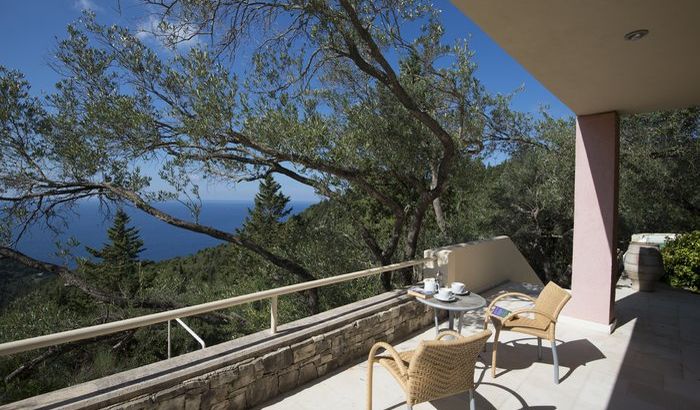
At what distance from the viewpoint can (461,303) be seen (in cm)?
343

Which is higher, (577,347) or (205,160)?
(205,160)

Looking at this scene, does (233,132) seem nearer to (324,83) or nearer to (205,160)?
(205,160)

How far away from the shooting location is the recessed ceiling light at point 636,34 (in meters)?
2.51

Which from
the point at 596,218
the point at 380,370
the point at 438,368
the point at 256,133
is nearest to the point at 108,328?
the point at 438,368

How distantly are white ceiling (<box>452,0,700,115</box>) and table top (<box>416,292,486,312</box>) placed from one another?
2125 mm

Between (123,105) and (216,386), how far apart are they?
3930 mm

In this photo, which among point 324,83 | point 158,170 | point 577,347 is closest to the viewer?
point 577,347

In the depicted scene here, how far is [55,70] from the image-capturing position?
5031 millimetres

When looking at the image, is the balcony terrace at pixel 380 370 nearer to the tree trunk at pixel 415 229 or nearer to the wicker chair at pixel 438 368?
the wicker chair at pixel 438 368

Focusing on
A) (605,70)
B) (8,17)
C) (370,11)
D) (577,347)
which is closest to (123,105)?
(8,17)

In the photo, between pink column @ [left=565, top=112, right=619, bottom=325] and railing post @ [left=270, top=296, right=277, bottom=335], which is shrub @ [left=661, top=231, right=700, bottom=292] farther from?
railing post @ [left=270, top=296, right=277, bottom=335]

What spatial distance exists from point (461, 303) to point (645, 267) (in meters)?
4.96

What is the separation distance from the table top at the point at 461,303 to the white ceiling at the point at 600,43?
6.97 ft

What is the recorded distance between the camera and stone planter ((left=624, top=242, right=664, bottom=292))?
20.7ft
